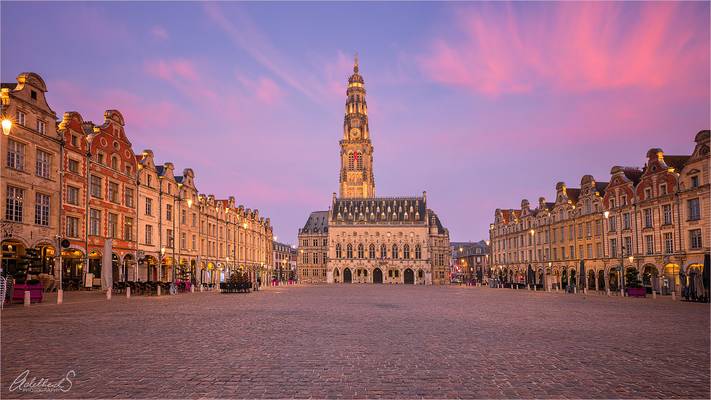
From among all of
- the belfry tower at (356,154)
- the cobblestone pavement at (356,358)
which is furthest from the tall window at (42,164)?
Answer: the belfry tower at (356,154)

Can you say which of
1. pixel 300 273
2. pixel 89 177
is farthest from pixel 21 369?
pixel 300 273

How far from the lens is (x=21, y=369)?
9.84 metres

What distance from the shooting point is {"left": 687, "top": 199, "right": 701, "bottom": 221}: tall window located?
46.6 metres

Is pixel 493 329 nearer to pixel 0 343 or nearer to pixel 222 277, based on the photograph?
pixel 0 343

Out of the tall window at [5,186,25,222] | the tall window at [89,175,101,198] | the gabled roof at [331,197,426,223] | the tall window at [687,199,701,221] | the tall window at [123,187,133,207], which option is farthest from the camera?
the gabled roof at [331,197,426,223]

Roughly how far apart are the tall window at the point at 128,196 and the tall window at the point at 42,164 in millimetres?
11819

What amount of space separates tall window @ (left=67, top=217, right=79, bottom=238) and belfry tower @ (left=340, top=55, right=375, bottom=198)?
11008 centimetres

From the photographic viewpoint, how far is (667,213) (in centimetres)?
5103

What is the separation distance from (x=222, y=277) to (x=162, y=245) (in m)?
22.6

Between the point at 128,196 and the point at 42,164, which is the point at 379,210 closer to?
the point at 128,196

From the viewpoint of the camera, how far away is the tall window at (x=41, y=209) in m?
36.4

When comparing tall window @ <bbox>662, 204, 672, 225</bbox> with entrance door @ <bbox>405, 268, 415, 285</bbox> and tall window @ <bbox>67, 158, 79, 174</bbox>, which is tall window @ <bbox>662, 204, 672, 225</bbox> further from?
entrance door @ <bbox>405, 268, 415, 285</bbox>

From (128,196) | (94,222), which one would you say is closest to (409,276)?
(128,196)

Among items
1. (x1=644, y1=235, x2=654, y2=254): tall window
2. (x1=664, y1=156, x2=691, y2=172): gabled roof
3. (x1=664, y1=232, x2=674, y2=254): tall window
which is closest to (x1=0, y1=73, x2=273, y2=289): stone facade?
(x1=664, y1=232, x2=674, y2=254): tall window
